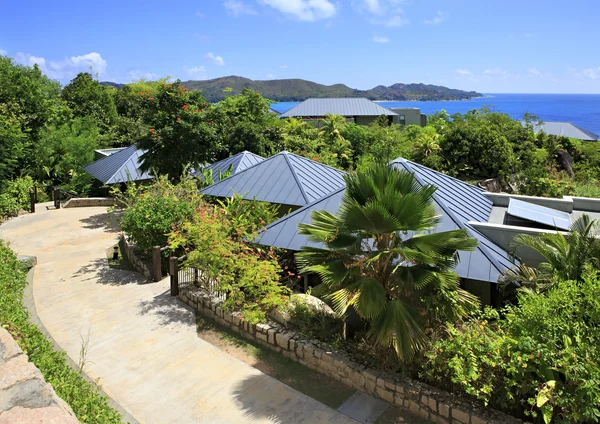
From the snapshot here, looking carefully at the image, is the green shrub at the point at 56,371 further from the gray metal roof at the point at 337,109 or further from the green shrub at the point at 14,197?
the gray metal roof at the point at 337,109

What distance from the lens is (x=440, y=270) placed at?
7.30 metres

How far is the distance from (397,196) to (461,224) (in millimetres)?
3701

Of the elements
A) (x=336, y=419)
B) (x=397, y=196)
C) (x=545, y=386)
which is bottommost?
(x=336, y=419)

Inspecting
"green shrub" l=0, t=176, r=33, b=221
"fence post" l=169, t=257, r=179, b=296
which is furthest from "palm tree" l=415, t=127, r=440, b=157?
"green shrub" l=0, t=176, r=33, b=221

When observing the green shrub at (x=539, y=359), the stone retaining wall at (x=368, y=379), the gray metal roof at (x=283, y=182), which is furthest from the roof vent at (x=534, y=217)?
the stone retaining wall at (x=368, y=379)

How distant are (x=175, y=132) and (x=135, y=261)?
248 inches

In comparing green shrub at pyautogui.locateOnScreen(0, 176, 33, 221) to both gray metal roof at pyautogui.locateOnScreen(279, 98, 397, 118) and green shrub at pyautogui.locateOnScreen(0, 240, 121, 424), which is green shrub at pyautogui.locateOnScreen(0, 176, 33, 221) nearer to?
green shrub at pyautogui.locateOnScreen(0, 240, 121, 424)

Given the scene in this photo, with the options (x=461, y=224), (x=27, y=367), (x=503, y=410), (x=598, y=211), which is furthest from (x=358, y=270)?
(x=598, y=211)

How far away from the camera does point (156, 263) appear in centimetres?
1311

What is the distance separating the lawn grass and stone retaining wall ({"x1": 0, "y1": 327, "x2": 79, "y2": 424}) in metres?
4.79

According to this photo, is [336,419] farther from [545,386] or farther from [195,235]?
[195,235]

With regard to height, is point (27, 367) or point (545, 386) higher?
point (27, 367)

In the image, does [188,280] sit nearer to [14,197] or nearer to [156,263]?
[156,263]

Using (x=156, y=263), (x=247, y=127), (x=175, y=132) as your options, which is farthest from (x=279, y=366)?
(x=247, y=127)
